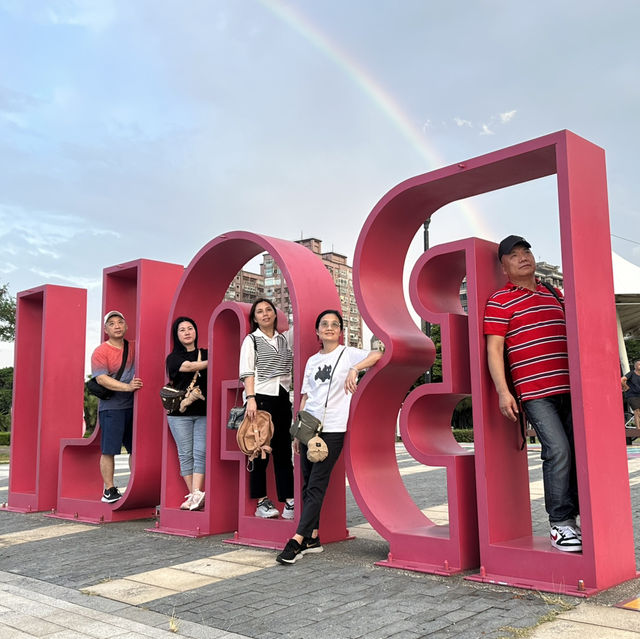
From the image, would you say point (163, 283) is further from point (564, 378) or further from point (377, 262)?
point (564, 378)

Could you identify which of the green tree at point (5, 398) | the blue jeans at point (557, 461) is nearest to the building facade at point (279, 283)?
the green tree at point (5, 398)

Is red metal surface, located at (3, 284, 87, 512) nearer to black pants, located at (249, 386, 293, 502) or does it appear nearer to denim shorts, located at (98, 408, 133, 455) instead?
denim shorts, located at (98, 408, 133, 455)

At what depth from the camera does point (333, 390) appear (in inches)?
213

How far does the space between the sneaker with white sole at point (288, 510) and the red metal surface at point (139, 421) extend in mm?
2007

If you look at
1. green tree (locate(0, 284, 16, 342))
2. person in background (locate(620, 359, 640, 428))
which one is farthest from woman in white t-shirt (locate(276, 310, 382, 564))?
green tree (locate(0, 284, 16, 342))

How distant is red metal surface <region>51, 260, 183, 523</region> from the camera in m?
7.27

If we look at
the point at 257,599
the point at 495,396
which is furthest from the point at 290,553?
the point at 495,396

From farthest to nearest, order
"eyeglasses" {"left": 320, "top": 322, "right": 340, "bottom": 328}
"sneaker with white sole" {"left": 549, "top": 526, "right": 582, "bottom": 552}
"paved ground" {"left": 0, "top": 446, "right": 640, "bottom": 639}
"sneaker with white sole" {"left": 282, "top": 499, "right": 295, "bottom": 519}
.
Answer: "sneaker with white sole" {"left": 282, "top": 499, "right": 295, "bottom": 519}
"eyeglasses" {"left": 320, "top": 322, "right": 340, "bottom": 328}
"sneaker with white sole" {"left": 549, "top": 526, "right": 582, "bottom": 552}
"paved ground" {"left": 0, "top": 446, "right": 640, "bottom": 639}

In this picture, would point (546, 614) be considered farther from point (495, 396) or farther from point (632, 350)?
point (632, 350)

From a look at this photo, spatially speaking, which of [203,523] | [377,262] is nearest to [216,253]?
[377,262]

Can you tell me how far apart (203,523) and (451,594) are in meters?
3.00

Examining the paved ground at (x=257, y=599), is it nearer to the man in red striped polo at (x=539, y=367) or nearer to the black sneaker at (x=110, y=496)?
the man in red striped polo at (x=539, y=367)

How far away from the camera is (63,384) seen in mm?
8570

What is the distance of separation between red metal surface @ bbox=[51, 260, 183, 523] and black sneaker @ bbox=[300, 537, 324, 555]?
99.3 inches
